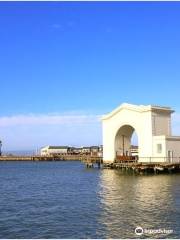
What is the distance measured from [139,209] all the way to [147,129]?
→ 3791cm

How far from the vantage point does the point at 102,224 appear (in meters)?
24.3

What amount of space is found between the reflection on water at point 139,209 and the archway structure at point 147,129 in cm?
2110

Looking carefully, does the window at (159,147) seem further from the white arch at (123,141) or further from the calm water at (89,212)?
the calm water at (89,212)

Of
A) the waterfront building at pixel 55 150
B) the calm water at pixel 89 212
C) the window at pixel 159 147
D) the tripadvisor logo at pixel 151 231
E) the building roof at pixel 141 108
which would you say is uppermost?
the building roof at pixel 141 108

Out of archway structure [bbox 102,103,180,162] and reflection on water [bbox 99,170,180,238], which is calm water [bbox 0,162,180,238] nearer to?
reflection on water [bbox 99,170,180,238]

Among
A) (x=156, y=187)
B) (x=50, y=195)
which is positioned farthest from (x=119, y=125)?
(x=50, y=195)

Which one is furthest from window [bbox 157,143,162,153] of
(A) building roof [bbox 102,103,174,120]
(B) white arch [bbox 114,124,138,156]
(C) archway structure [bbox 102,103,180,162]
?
(B) white arch [bbox 114,124,138,156]

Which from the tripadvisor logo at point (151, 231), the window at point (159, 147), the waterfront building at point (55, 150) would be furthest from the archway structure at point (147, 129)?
the waterfront building at point (55, 150)

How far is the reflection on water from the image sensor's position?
76.1 ft

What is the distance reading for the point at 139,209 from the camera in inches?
1122

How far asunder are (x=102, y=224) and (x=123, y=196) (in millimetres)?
11333

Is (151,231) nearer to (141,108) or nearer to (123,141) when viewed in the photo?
(141,108)

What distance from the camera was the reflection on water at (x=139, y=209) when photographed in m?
23.2

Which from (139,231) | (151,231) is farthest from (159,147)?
(139,231)
